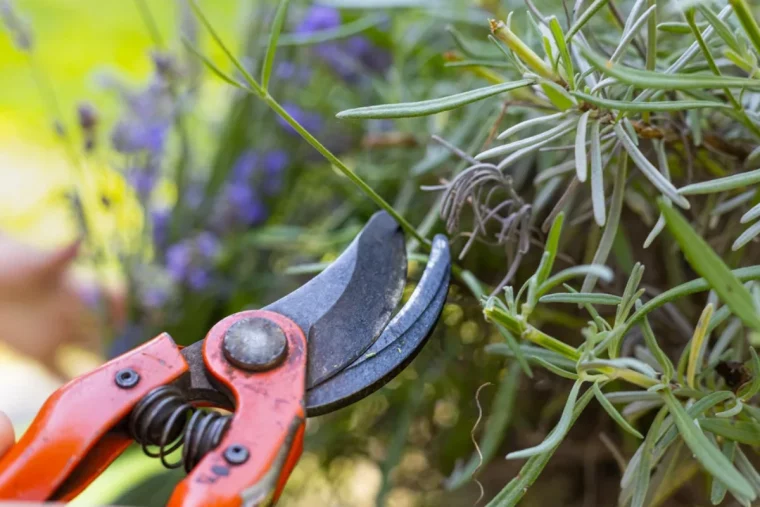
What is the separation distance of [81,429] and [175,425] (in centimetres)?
4

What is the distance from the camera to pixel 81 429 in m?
0.30

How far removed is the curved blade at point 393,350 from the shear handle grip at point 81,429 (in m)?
0.07

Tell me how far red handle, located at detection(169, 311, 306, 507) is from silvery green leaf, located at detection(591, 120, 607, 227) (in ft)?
0.48

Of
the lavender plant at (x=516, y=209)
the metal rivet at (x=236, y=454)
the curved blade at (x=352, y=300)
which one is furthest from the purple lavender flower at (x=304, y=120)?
the metal rivet at (x=236, y=454)

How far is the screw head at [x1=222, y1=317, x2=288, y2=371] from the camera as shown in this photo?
12.7 inches

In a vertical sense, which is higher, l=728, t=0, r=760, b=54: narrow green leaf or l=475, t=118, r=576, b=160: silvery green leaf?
l=728, t=0, r=760, b=54: narrow green leaf

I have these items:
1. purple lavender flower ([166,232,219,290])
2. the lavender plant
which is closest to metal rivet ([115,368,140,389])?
the lavender plant

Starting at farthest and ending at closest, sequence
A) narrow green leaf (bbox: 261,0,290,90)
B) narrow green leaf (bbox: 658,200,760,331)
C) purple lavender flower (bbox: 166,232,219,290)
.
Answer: purple lavender flower (bbox: 166,232,219,290), narrow green leaf (bbox: 261,0,290,90), narrow green leaf (bbox: 658,200,760,331)

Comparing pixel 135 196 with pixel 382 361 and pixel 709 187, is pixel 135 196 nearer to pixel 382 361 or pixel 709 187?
pixel 382 361

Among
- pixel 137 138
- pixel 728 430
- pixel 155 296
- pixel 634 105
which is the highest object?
pixel 634 105

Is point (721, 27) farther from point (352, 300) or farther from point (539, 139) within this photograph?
point (352, 300)

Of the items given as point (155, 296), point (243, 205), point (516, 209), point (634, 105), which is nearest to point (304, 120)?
point (243, 205)

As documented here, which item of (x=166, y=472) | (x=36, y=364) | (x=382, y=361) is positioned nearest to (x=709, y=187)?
(x=382, y=361)

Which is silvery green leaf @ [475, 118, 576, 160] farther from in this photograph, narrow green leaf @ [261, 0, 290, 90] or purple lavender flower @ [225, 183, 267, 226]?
purple lavender flower @ [225, 183, 267, 226]
